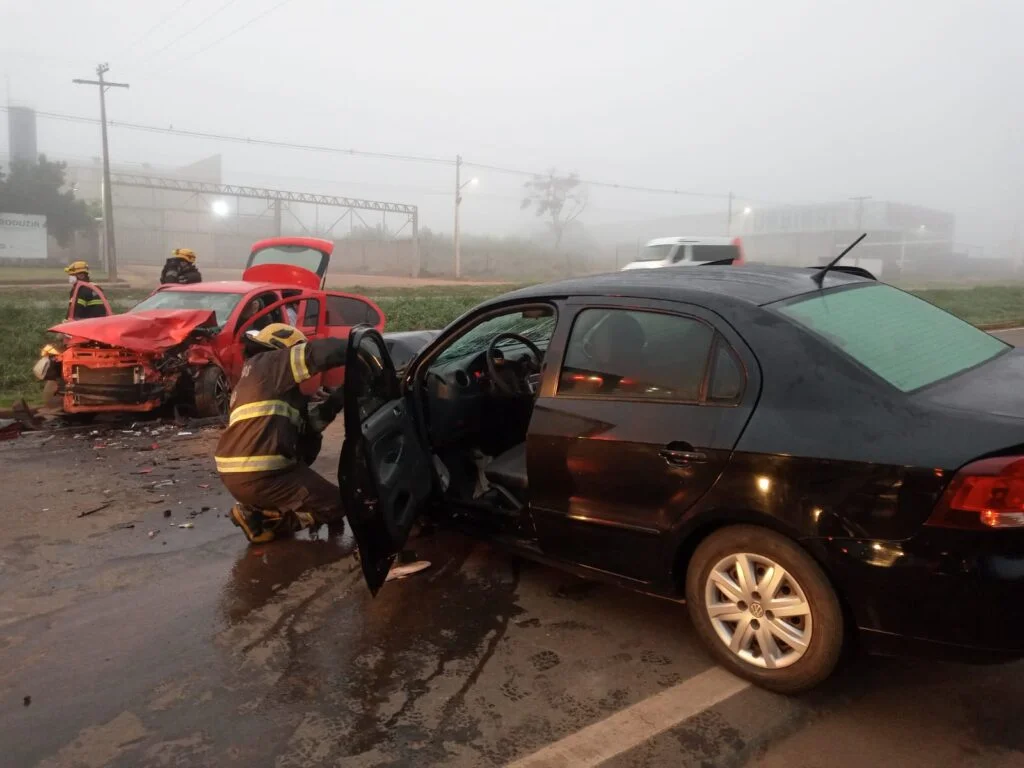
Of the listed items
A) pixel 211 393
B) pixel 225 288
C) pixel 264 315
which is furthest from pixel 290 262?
pixel 211 393

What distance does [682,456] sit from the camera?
10.0 ft

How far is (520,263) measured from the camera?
225 ft

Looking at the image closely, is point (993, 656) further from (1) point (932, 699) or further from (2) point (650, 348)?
(2) point (650, 348)

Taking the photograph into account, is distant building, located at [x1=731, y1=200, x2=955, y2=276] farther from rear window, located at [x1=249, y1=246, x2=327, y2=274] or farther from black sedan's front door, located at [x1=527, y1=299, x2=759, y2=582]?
black sedan's front door, located at [x1=527, y1=299, x2=759, y2=582]

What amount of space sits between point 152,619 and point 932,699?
337 cm

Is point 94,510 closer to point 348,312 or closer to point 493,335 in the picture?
point 493,335

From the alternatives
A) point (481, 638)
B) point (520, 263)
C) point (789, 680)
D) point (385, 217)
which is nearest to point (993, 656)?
point (789, 680)

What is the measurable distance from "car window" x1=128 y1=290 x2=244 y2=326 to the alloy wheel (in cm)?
693

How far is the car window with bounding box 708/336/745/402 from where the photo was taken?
119 inches

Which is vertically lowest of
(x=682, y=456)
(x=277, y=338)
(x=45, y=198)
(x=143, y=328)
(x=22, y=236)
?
(x=682, y=456)

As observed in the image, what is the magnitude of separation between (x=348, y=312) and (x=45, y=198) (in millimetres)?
47226

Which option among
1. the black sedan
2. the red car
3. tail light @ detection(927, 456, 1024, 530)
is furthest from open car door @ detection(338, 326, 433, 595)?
the red car

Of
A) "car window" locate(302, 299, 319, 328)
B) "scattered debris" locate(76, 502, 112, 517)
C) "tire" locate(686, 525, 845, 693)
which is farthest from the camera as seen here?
"car window" locate(302, 299, 319, 328)

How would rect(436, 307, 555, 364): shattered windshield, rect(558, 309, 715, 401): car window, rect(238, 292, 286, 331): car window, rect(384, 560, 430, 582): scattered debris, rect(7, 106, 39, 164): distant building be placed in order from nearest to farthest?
rect(558, 309, 715, 401): car window
rect(384, 560, 430, 582): scattered debris
rect(436, 307, 555, 364): shattered windshield
rect(238, 292, 286, 331): car window
rect(7, 106, 39, 164): distant building
